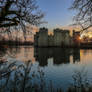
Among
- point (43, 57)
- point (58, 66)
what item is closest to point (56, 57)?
point (43, 57)

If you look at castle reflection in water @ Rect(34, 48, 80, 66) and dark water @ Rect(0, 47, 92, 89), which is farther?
castle reflection in water @ Rect(34, 48, 80, 66)

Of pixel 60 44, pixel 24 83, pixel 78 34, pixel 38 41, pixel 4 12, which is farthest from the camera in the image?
pixel 38 41

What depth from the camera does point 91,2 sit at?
6.05 metres

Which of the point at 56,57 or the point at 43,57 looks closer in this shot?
the point at 56,57

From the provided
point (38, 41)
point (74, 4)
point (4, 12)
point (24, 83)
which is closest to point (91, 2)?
point (74, 4)

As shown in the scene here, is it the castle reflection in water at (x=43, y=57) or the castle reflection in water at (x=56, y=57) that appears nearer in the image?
the castle reflection in water at (x=43, y=57)

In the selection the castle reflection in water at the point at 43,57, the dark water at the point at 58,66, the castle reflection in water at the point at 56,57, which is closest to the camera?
the dark water at the point at 58,66

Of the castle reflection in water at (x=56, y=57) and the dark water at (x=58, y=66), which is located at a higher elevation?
the dark water at (x=58, y=66)

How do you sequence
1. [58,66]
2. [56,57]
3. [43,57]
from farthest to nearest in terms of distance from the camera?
[43,57] → [56,57] → [58,66]

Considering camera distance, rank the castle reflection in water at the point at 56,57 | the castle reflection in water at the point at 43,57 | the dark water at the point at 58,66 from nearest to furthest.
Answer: the dark water at the point at 58,66 → the castle reflection in water at the point at 43,57 → the castle reflection in water at the point at 56,57

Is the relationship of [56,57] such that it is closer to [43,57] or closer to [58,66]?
[43,57]

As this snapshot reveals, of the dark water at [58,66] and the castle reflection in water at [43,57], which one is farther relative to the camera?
the castle reflection in water at [43,57]

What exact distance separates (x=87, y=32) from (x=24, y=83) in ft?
16.4

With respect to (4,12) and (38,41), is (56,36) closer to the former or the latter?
(38,41)
